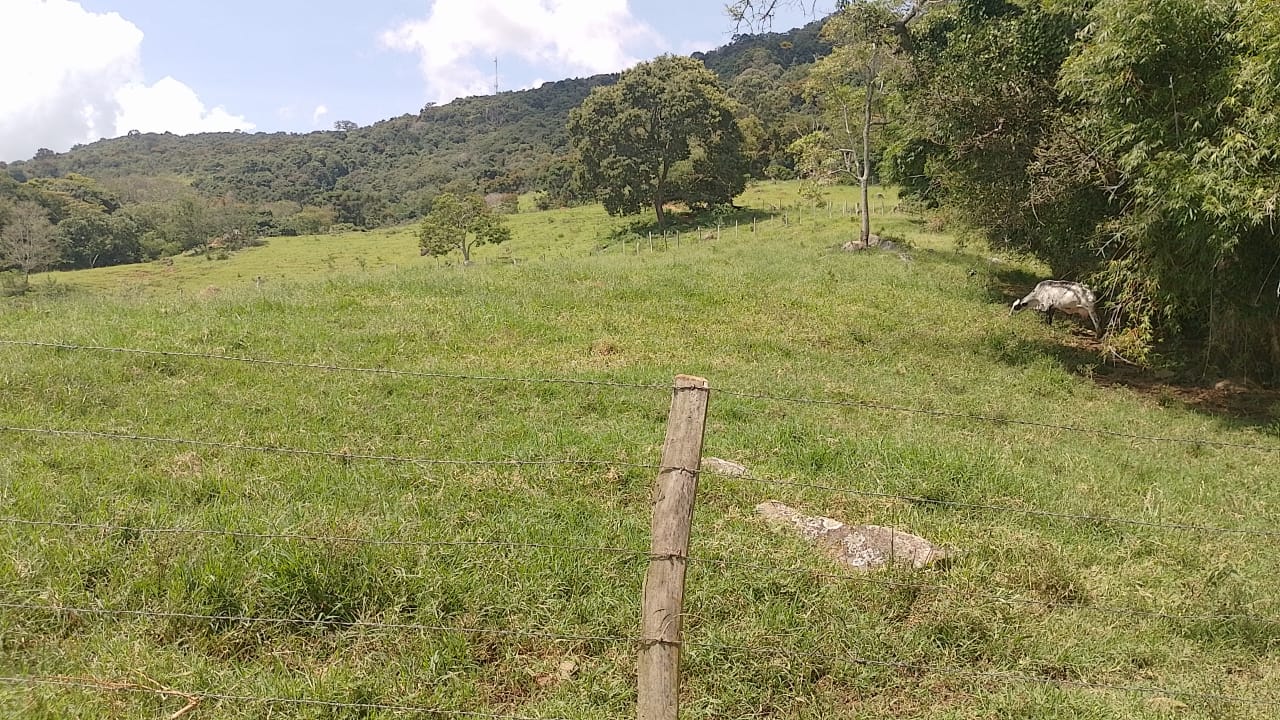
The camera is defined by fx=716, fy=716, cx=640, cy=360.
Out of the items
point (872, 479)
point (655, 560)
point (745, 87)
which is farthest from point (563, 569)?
point (745, 87)

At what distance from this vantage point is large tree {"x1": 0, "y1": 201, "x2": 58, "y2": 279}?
189 feet

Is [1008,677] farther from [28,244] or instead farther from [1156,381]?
[28,244]

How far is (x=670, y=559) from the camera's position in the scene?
9.29ft

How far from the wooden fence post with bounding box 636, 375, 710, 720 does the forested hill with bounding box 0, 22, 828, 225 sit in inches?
2755

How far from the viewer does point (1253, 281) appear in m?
10.2

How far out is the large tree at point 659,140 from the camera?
3797 centimetres

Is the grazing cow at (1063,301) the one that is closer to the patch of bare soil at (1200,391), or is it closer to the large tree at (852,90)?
the patch of bare soil at (1200,391)

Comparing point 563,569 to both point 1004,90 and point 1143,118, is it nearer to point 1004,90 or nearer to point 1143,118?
point 1143,118

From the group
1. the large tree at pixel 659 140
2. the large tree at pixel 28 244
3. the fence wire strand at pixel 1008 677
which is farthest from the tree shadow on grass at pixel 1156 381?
the large tree at pixel 28 244

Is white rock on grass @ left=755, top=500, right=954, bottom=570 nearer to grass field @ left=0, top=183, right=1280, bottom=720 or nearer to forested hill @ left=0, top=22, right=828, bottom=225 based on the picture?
grass field @ left=0, top=183, right=1280, bottom=720

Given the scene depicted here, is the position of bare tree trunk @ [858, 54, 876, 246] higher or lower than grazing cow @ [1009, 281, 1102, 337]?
higher

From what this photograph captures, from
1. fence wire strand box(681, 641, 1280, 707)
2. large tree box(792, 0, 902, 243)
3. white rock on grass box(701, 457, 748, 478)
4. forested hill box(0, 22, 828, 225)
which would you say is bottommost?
fence wire strand box(681, 641, 1280, 707)

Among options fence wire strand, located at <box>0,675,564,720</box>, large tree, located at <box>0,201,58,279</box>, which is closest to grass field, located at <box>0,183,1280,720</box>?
fence wire strand, located at <box>0,675,564,720</box>

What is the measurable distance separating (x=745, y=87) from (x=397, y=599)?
91.9 metres
